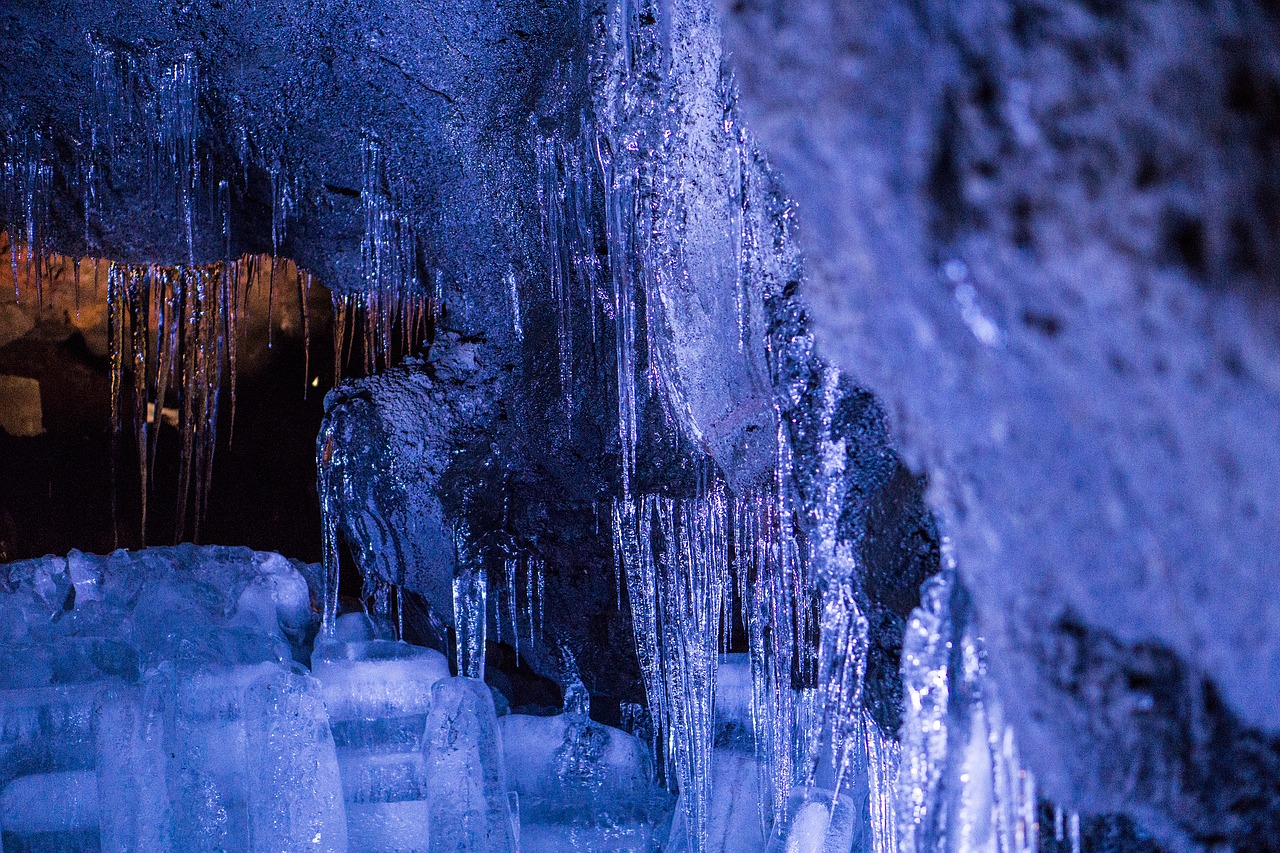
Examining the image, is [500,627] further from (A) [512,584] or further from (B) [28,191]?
(B) [28,191]

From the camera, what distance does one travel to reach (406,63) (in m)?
4.55

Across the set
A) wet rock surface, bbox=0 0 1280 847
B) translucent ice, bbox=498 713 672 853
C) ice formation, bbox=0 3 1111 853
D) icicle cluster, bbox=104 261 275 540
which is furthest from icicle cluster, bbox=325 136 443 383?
wet rock surface, bbox=0 0 1280 847

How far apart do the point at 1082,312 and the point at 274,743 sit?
389 cm

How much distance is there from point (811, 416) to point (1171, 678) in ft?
5.43

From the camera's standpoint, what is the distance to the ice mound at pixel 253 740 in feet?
12.6

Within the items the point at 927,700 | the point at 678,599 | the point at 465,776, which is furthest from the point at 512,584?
the point at 927,700

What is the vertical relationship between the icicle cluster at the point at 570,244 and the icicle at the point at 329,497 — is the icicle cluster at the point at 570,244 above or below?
above

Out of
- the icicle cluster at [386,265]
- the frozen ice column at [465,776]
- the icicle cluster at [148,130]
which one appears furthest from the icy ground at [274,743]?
the icicle cluster at [148,130]

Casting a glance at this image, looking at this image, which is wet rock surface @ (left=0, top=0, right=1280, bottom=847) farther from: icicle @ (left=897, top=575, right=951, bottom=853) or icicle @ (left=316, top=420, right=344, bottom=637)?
icicle @ (left=316, top=420, right=344, bottom=637)

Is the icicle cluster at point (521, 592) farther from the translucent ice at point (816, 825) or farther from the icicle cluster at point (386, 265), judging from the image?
the translucent ice at point (816, 825)

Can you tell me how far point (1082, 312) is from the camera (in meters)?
0.91

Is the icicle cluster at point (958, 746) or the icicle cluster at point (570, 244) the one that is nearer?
the icicle cluster at point (958, 746)

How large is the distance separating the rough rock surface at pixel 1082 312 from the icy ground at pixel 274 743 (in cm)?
291

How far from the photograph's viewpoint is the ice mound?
383 centimetres
